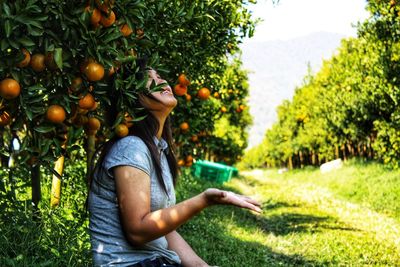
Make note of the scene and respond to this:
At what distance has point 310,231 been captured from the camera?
30.5 ft

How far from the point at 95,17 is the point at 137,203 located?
1.02 m

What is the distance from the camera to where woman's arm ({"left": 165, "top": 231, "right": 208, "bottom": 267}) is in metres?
3.08

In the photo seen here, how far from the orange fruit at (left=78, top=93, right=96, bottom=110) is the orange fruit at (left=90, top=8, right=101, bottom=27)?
40 centimetres

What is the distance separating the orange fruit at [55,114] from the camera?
281cm

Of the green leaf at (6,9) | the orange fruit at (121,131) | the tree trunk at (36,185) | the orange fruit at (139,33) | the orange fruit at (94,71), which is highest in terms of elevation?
the orange fruit at (139,33)

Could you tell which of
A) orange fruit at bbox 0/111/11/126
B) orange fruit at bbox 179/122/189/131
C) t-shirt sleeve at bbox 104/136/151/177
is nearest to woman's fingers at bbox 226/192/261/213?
t-shirt sleeve at bbox 104/136/151/177

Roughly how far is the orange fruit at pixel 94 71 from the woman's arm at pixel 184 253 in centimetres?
107

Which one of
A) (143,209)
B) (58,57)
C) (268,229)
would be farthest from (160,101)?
(268,229)

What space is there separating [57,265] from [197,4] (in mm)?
2718

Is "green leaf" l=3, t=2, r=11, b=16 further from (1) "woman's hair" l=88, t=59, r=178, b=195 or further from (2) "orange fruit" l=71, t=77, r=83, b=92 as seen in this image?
(1) "woman's hair" l=88, t=59, r=178, b=195

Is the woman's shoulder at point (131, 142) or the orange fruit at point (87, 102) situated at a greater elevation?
the orange fruit at point (87, 102)

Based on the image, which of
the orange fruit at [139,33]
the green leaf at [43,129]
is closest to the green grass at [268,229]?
the green leaf at [43,129]

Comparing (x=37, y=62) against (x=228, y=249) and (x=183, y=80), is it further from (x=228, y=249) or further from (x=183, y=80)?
(x=228, y=249)

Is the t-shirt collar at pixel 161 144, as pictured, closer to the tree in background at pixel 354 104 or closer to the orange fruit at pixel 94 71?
the orange fruit at pixel 94 71
